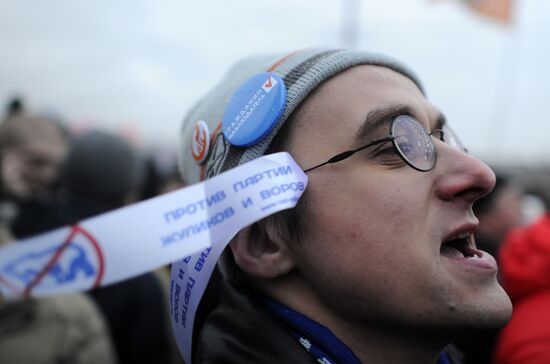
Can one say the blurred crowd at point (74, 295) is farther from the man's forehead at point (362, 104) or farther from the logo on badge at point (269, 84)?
the man's forehead at point (362, 104)

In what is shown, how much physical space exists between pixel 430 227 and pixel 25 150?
130 inches

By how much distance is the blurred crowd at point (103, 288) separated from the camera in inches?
86.7

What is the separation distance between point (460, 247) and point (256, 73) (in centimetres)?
84

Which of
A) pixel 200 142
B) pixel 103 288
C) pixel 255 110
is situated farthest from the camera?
pixel 103 288

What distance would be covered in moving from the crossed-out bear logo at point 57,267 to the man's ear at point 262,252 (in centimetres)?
55

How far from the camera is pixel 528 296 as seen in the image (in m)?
2.38

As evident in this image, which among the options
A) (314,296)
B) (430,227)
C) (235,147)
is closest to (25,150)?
(235,147)

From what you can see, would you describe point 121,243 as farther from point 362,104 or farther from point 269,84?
point 362,104

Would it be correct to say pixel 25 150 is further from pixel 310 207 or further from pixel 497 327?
pixel 497 327

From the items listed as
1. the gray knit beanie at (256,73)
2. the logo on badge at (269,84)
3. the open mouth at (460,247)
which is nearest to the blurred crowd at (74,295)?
the gray knit beanie at (256,73)

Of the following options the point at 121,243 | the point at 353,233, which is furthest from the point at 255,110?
the point at 121,243

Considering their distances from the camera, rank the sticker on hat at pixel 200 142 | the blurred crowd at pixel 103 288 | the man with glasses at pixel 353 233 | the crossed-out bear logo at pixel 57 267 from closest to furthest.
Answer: the crossed-out bear logo at pixel 57 267 → the man with glasses at pixel 353 233 → the sticker on hat at pixel 200 142 → the blurred crowd at pixel 103 288

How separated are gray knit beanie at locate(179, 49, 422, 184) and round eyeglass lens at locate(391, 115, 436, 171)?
→ 262 mm

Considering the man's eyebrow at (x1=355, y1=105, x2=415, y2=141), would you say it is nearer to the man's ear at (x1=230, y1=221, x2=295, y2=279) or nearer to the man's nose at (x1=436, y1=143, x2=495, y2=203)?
the man's nose at (x1=436, y1=143, x2=495, y2=203)
